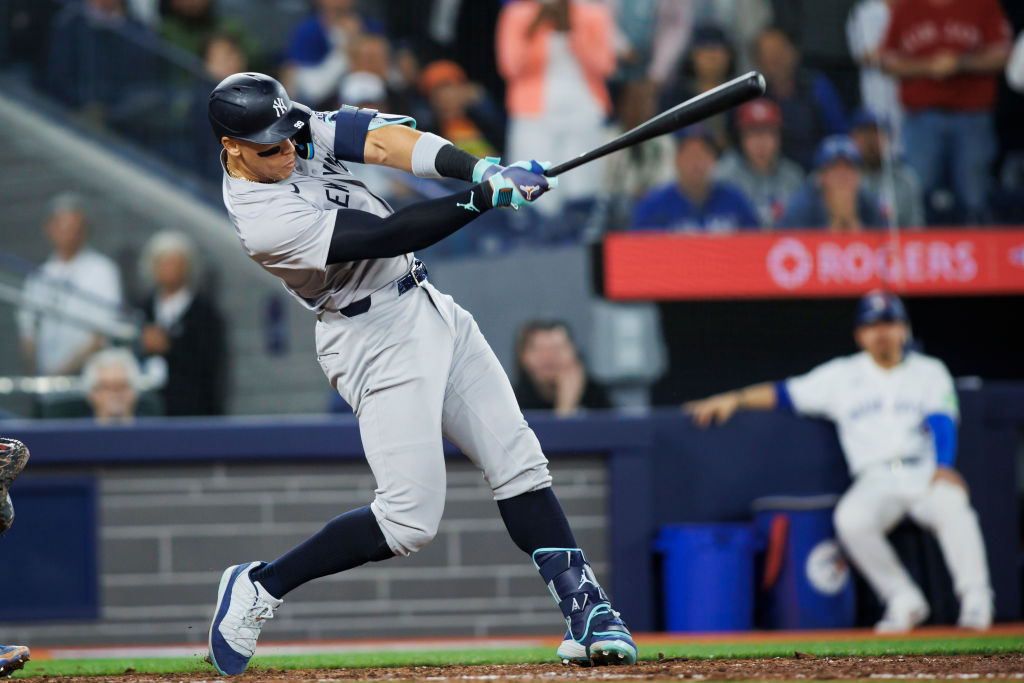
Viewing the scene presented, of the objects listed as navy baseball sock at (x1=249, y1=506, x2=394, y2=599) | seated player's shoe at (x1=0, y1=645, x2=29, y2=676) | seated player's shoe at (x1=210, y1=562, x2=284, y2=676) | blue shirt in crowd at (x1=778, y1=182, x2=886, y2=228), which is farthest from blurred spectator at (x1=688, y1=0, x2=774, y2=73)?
seated player's shoe at (x1=0, y1=645, x2=29, y2=676)

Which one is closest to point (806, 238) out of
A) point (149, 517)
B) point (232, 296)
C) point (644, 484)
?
point (644, 484)

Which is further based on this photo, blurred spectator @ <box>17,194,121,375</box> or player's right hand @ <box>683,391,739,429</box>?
blurred spectator @ <box>17,194,121,375</box>

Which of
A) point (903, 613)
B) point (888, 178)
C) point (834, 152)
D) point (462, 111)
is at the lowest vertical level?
point (903, 613)

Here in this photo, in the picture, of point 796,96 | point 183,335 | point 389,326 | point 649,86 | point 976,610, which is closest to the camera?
point 389,326

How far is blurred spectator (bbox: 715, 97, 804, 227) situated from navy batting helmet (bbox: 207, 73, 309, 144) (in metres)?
4.80

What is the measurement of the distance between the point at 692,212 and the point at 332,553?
4.58 meters

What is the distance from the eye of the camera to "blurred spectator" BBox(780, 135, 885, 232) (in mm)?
7545

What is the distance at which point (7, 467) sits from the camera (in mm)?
3516

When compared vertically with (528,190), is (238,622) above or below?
below

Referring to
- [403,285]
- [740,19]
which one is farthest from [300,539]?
[740,19]

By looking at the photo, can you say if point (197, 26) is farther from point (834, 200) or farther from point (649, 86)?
point (834, 200)

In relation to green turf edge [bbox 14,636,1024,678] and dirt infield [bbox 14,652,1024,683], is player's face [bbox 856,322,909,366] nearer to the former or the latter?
green turf edge [bbox 14,636,1024,678]

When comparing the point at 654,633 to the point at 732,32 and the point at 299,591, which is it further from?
the point at 732,32

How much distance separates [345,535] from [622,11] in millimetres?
5319
